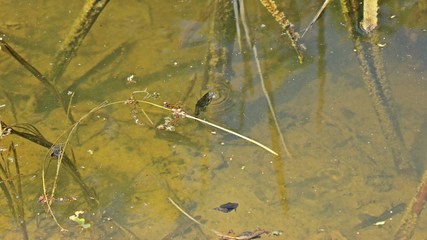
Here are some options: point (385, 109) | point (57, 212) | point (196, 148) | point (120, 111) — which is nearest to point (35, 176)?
point (57, 212)

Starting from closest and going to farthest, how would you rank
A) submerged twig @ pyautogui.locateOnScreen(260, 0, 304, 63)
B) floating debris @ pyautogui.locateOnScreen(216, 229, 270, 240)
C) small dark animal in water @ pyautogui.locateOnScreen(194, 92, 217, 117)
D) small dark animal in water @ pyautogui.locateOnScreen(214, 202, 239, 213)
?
floating debris @ pyautogui.locateOnScreen(216, 229, 270, 240), small dark animal in water @ pyautogui.locateOnScreen(214, 202, 239, 213), submerged twig @ pyautogui.locateOnScreen(260, 0, 304, 63), small dark animal in water @ pyautogui.locateOnScreen(194, 92, 217, 117)

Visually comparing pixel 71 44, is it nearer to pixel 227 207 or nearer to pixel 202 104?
pixel 202 104

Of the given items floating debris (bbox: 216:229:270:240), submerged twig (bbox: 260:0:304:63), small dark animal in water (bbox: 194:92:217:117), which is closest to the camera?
floating debris (bbox: 216:229:270:240)

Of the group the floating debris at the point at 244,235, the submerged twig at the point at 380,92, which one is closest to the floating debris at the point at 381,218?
the submerged twig at the point at 380,92

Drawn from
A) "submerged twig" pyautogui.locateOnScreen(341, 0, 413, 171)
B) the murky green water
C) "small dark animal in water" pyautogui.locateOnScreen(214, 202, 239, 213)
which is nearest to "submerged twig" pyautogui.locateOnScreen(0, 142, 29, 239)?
the murky green water

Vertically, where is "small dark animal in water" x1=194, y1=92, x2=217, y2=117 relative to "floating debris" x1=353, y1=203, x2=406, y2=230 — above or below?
above

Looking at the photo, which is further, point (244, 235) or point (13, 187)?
point (13, 187)

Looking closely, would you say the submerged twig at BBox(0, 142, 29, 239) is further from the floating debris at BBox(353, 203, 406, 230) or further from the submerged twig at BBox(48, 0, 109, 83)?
the floating debris at BBox(353, 203, 406, 230)

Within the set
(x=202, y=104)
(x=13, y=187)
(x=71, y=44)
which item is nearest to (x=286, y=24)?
(x=202, y=104)

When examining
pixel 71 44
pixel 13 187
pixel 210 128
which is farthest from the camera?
pixel 71 44
